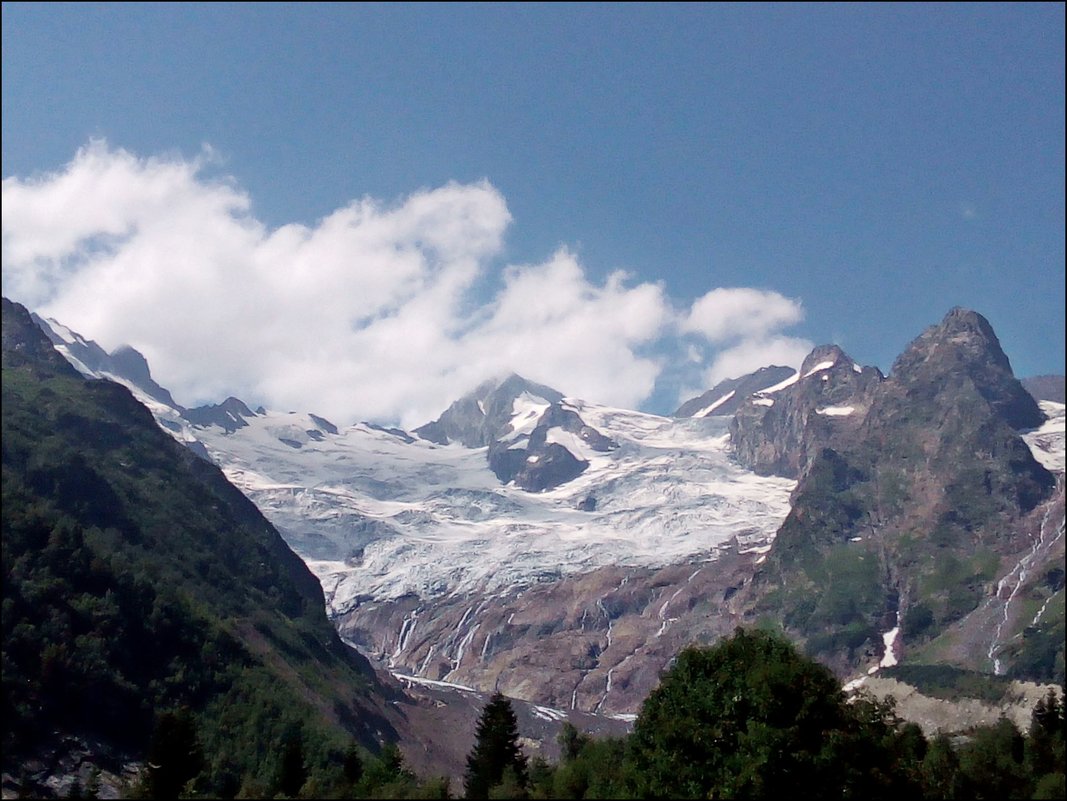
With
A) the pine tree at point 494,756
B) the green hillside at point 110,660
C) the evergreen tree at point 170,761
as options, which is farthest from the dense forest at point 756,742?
the green hillside at point 110,660

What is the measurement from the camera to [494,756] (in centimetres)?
11031

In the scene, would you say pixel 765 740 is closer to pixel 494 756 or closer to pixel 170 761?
pixel 494 756

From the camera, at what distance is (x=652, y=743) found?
83312mm

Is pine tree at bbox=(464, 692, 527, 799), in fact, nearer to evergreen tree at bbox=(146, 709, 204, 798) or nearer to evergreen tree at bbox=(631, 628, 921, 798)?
evergreen tree at bbox=(631, 628, 921, 798)

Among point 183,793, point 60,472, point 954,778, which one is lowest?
point 183,793

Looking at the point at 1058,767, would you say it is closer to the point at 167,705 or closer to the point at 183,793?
the point at 183,793

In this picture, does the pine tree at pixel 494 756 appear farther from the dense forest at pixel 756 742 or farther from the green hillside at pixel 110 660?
the green hillside at pixel 110 660

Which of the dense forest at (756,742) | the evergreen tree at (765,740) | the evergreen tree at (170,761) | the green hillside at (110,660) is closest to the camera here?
the evergreen tree at (765,740)

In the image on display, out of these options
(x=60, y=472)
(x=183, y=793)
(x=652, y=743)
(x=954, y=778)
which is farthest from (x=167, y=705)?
(x=954, y=778)

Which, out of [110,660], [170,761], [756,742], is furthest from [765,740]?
[110,660]

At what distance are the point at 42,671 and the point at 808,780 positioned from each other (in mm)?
116953

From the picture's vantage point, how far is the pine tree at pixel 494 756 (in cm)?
10462

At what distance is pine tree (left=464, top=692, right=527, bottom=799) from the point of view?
105 metres

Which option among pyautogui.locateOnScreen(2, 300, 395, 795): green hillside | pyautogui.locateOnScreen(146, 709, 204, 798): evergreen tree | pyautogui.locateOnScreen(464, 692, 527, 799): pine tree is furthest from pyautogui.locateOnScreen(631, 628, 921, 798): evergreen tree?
pyautogui.locateOnScreen(2, 300, 395, 795): green hillside
